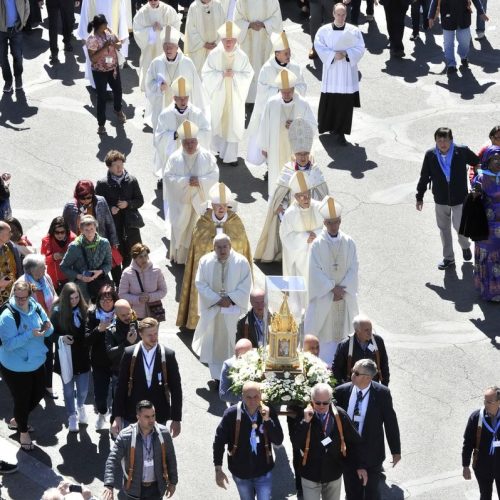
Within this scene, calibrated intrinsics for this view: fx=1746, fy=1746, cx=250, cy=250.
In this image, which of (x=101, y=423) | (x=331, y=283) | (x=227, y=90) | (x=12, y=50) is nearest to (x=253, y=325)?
(x=331, y=283)

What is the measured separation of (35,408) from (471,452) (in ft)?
14.9

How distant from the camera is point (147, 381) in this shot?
15.3 m

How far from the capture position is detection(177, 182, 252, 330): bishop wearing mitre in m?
18.4

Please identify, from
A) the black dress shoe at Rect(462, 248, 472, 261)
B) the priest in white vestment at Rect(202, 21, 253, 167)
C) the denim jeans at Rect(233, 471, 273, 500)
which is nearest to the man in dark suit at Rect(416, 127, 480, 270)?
the black dress shoe at Rect(462, 248, 472, 261)

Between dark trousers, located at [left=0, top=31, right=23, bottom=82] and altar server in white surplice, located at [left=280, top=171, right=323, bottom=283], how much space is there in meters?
7.11

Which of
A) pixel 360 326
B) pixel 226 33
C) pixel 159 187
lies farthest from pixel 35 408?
pixel 226 33

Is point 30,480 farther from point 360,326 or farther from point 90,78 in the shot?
point 90,78

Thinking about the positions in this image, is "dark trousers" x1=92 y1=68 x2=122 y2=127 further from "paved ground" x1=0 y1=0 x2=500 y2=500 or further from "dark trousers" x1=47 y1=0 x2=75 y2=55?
"dark trousers" x1=47 y1=0 x2=75 y2=55

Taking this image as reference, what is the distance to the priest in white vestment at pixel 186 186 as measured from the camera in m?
19.8

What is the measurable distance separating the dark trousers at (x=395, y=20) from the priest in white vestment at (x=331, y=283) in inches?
355

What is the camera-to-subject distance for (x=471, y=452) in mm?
14828

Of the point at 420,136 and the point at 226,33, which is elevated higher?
the point at 226,33

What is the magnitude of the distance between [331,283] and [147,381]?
9.70 ft

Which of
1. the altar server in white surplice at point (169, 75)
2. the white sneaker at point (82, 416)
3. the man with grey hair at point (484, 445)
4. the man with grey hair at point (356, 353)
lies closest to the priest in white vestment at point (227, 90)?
the altar server in white surplice at point (169, 75)
